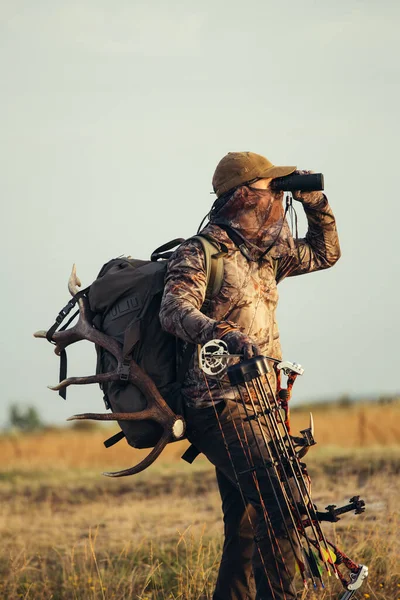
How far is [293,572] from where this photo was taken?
5016 mm

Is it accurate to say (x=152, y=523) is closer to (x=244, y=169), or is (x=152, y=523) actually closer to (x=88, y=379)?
(x=88, y=379)

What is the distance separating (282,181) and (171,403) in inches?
52.8

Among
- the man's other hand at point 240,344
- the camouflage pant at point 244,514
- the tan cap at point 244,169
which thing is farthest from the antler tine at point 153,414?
the tan cap at point 244,169

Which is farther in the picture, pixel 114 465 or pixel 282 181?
pixel 114 465

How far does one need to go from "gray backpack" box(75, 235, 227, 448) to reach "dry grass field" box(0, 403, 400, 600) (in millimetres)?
1455

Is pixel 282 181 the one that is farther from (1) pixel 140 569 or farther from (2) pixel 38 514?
(2) pixel 38 514

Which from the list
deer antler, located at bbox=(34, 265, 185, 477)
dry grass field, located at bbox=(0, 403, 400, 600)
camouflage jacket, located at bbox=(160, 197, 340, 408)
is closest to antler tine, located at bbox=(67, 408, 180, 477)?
deer antler, located at bbox=(34, 265, 185, 477)

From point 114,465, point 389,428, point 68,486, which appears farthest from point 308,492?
point 114,465

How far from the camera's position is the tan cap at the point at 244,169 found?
5496 millimetres

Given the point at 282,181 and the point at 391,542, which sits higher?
the point at 282,181

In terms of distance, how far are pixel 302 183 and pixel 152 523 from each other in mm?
5108

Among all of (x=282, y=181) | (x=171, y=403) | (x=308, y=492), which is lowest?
(x=308, y=492)

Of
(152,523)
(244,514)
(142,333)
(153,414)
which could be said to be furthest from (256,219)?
(152,523)

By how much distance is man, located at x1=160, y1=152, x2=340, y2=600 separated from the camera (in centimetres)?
497
